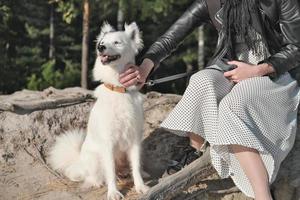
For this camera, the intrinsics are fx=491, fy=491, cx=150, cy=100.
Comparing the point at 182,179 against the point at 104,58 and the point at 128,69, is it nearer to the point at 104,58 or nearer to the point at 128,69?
the point at 128,69

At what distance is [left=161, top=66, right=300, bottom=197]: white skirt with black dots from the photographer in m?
2.79

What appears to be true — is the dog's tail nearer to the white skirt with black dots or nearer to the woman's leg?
the white skirt with black dots

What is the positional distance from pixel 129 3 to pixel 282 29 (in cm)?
764

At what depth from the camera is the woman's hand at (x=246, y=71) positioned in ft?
9.57

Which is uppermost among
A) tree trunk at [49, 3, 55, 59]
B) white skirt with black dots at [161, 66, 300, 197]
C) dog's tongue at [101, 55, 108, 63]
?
dog's tongue at [101, 55, 108, 63]

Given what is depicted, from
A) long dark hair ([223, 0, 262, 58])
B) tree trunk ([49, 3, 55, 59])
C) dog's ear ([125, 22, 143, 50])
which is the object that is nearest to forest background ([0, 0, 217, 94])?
tree trunk ([49, 3, 55, 59])

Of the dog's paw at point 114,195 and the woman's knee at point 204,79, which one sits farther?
the dog's paw at point 114,195

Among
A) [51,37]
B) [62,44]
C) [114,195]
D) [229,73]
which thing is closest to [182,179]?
[114,195]

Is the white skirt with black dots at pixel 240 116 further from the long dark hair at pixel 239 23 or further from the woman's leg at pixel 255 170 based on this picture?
the long dark hair at pixel 239 23

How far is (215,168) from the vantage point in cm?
312

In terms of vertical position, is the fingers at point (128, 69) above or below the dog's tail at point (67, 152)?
above

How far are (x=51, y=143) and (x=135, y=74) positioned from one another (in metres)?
1.51

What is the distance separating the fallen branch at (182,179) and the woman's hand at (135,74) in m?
0.67

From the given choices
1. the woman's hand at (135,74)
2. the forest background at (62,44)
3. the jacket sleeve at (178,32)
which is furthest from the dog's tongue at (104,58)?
the forest background at (62,44)
